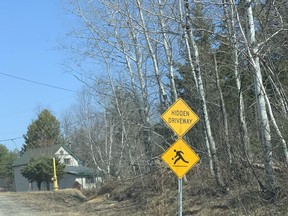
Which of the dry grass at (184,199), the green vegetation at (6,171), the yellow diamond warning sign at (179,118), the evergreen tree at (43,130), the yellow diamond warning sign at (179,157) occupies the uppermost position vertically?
the evergreen tree at (43,130)

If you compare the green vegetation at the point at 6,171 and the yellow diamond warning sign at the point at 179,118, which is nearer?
the yellow diamond warning sign at the point at 179,118

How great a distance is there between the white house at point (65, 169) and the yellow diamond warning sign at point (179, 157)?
52936 mm

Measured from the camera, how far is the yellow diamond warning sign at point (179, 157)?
12.1 metres

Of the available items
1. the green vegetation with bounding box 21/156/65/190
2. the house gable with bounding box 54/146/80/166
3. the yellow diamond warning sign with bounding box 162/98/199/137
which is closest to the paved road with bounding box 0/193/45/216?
the yellow diamond warning sign with bounding box 162/98/199/137

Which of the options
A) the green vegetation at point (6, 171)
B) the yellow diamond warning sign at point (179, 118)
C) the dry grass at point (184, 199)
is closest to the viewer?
the yellow diamond warning sign at point (179, 118)

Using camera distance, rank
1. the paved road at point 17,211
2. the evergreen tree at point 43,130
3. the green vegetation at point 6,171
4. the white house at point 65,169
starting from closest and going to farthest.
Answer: the paved road at point 17,211 → the white house at point 65,169 → the evergreen tree at point 43,130 → the green vegetation at point 6,171

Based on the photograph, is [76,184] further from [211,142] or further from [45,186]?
[211,142]

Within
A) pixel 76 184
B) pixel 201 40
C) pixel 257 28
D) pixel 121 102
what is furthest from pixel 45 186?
pixel 257 28

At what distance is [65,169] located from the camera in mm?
71188

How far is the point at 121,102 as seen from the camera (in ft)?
94.4

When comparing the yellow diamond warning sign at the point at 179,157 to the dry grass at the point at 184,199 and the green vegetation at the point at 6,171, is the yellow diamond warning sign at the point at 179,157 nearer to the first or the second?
the dry grass at the point at 184,199

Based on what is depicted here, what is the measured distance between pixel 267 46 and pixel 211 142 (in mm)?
4520

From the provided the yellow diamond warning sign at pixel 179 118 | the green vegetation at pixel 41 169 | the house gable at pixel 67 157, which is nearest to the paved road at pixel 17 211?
the yellow diamond warning sign at pixel 179 118

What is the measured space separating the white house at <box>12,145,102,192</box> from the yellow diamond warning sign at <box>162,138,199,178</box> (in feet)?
174
